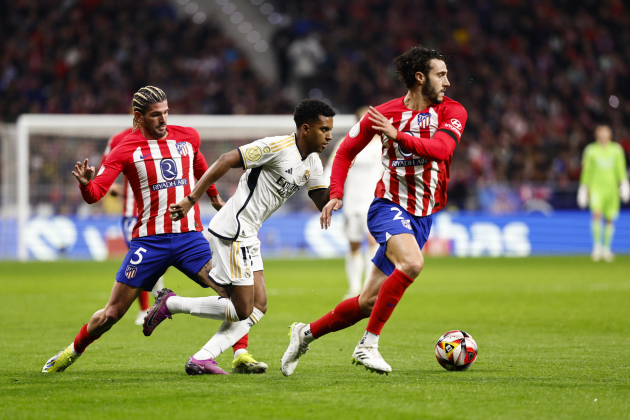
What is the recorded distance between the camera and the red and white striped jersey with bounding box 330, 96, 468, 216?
5219 millimetres

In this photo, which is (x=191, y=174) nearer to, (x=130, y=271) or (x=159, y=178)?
(x=159, y=178)

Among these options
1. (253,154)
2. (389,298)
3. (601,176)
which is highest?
(601,176)

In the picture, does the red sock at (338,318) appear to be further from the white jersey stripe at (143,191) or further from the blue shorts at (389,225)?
the white jersey stripe at (143,191)

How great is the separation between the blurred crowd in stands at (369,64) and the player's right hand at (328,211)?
615 inches

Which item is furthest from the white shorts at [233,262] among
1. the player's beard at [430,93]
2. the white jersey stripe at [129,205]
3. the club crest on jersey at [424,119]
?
the white jersey stripe at [129,205]

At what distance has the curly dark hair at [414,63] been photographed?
5250 millimetres

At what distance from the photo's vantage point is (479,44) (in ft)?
79.7

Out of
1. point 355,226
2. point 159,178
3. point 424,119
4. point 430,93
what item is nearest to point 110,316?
point 159,178

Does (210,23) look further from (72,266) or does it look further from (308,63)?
(72,266)

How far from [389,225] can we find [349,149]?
0.61m

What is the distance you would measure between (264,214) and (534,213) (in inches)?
552

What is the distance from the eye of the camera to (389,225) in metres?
5.12

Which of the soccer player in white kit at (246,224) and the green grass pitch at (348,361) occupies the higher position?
the soccer player in white kit at (246,224)

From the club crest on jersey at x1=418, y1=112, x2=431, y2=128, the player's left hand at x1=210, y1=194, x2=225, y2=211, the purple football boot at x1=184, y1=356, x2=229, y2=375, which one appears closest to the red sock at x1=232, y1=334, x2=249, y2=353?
the purple football boot at x1=184, y1=356, x2=229, y2=375
